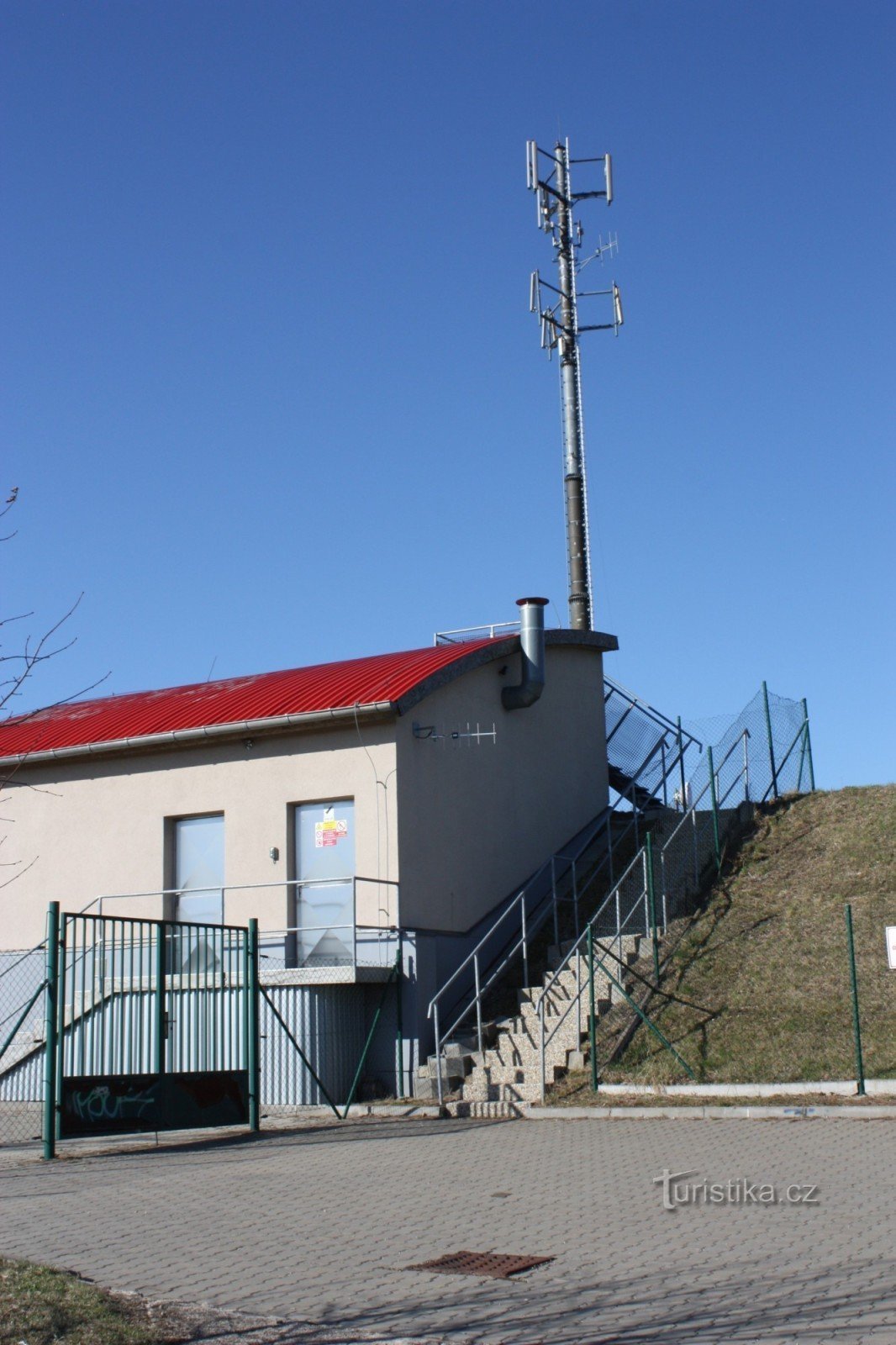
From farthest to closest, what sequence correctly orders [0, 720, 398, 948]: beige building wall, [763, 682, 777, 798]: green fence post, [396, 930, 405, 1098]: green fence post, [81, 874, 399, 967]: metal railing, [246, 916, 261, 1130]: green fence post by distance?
[763, 682, 777, 798]: green fence post
[0, 720, 398, 948]: beige building wall
[81, 874, 399, 967]: metal railing
[396, 930, 405, 1098]: green fence post
[246, 916, 261, 1130]: green fence post

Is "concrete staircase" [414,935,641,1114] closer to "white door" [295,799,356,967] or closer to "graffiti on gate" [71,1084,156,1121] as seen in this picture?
"white door" [295,799,356,967]

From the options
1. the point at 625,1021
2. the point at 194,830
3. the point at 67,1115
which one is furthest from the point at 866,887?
the point at 67,1115

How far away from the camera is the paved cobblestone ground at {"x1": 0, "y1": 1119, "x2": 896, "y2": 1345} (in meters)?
6.73

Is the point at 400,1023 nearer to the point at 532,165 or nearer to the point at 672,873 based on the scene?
the point at 672,873

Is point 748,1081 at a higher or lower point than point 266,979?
lower

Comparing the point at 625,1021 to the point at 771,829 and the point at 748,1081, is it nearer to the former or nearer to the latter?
the point at 748,1081

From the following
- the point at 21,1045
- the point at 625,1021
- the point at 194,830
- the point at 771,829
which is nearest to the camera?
the point at 625,1021

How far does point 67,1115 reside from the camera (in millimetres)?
13227

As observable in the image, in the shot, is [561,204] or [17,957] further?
[561,204]

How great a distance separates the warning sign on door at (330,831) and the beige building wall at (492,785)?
37.7 inches

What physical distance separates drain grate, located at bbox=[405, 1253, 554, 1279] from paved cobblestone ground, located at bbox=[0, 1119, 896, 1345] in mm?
154

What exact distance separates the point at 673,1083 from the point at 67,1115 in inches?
262

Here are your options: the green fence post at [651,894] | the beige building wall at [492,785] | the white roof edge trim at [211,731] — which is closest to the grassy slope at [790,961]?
the green fence post at [651,894]

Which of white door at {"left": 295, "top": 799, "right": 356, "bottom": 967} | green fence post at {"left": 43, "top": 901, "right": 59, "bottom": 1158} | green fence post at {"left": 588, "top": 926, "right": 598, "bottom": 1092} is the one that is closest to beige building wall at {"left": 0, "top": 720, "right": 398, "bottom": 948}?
white door at {"left": 295, "top": 799, "right": 356, "bottom": 967}
